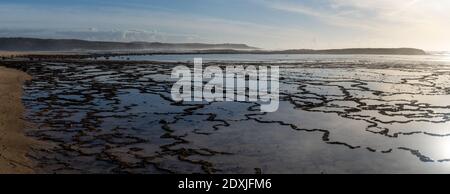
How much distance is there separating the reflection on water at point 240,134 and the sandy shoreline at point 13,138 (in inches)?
13.9

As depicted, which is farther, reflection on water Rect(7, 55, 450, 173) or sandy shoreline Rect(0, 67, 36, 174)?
reflection on water Rect(7, 55, 450, 173)

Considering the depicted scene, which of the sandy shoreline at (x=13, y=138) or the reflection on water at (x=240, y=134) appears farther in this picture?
the reflection on water at (x=240, y=134)

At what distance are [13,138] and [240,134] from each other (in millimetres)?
5539

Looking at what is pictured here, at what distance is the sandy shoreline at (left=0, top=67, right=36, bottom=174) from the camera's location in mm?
8086

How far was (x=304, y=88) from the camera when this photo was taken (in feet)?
73.3

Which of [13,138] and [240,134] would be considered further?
[240,134]

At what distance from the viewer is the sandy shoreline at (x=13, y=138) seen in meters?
8.09

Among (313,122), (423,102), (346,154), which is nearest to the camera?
A: (346,154)

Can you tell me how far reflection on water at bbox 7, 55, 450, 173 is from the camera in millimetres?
8461

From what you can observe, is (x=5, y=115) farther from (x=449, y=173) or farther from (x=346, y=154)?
(x=449, y=173)

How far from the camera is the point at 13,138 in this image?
403 inches

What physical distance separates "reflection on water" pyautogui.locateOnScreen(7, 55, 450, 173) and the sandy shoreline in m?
0.35
